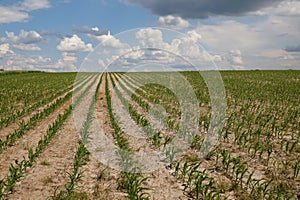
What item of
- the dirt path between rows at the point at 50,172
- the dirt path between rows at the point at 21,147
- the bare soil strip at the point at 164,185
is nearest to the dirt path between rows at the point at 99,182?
the dirt path between rows at the point at 50,172

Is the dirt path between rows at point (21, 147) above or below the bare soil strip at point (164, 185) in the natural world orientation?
above

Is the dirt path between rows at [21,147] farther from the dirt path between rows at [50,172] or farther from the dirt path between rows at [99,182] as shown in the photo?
the dirt path between rows at [99,182]

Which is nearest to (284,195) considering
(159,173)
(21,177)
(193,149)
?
(159,173)

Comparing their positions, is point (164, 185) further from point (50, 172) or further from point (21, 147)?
point (21, 147)

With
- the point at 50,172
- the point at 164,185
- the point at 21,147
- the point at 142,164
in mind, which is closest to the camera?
the point at 164,185

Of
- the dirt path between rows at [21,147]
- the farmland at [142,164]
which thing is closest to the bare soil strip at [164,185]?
the farmland at [142,164]

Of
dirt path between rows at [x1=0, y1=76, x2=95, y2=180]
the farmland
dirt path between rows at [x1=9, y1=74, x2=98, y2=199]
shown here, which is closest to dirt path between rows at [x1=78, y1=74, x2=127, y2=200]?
the farmland

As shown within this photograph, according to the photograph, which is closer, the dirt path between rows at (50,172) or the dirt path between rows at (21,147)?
the dirt path between rows at (50,172)

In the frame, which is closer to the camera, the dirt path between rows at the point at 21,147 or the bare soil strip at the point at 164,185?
the bare soil strip at the point at 164,185

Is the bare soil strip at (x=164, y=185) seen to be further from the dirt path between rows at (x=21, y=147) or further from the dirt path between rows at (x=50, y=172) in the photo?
the dirt path between rows at (x=21, y=147)

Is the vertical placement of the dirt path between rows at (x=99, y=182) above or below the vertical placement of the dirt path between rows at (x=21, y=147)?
below

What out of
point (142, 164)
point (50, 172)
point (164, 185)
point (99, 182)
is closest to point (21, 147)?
point (50, 172)

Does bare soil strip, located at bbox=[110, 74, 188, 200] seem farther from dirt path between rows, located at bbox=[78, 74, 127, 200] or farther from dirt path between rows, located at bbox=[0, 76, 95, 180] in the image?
dirt path between rows, located at bbox=[0, 76, 95, 180]

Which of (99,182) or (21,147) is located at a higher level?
(21,147)
